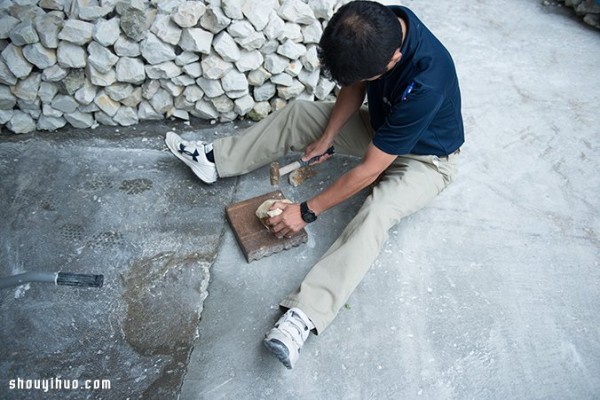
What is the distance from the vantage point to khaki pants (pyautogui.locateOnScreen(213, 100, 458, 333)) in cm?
177

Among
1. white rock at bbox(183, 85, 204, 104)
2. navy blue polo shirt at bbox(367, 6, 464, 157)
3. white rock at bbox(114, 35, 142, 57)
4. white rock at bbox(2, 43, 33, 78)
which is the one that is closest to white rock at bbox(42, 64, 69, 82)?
white rock at bbox(2, 43, 33, 78)

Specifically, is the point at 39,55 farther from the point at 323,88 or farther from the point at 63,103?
the point at 323,88

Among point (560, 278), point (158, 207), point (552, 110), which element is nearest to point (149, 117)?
point (158, 207)

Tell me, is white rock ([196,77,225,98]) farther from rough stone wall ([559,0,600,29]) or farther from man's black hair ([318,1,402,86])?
rough stone wall ([559,0,600,29])

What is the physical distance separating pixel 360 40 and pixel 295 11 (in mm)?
1298

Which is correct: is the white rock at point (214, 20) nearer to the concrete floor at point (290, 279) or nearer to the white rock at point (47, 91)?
the concrete floor at point (290, 279)

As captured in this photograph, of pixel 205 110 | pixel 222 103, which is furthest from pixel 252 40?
pixel 205 110

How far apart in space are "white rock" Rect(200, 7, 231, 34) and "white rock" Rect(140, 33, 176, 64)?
0.78 ft

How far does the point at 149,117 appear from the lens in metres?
2.75

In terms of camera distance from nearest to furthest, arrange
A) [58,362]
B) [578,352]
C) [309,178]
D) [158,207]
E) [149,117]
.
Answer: [58,362]
[578,352]
[158,207]
[309,178]
[149,117]

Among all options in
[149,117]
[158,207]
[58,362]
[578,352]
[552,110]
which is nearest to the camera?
[58,362]

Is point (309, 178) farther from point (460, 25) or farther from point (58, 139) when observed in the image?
point (460, 25)

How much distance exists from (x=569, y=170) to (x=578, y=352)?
3.93 feet

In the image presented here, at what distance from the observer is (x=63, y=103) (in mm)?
2572
